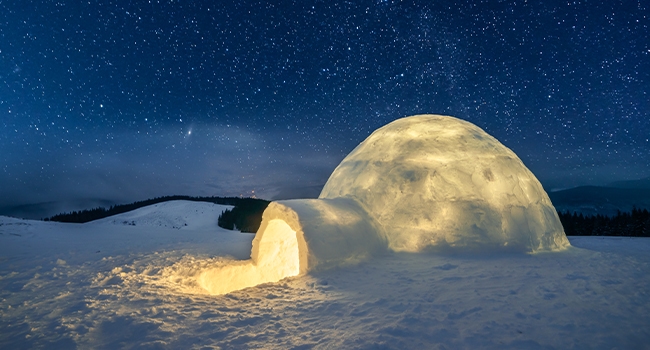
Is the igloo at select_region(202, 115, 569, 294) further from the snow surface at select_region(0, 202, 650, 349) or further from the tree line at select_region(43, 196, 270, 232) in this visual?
the tree line at select_region(43, 196, 270, 232)

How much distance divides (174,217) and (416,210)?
3026 centimetres

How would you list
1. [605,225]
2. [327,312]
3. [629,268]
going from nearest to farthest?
[327,312] < [629,268] < [605,225]

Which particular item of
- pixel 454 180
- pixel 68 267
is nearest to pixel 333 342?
pixel 454 180

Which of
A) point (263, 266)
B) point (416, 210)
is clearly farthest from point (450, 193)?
point (263, 266)

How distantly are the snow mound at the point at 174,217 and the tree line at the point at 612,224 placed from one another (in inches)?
1273

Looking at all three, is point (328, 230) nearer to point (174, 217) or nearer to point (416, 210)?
point (416, 210)

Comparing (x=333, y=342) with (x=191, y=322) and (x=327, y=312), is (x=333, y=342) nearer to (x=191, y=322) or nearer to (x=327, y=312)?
(x=327, y=312)

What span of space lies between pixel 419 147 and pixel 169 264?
24.3 ft

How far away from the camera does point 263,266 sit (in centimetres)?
924

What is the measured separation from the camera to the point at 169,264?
8.38 meters

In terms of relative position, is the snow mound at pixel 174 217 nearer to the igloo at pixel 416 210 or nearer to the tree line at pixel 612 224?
the igloo at pixel 416 210

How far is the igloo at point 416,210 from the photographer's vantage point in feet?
24.0

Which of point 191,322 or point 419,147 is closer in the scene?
point 191,322

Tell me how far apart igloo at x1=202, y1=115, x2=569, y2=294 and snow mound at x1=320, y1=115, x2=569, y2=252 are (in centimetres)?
2
